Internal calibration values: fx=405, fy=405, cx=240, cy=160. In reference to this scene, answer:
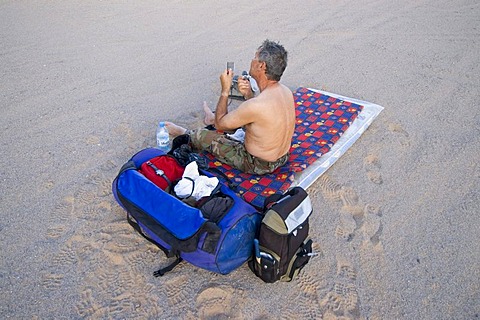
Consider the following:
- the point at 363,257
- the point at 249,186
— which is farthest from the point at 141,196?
the point at 363,257

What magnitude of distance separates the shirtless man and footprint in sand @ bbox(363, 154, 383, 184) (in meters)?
0.89

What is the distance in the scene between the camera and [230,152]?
156 inches

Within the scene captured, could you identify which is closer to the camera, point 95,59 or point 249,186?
point 249,186

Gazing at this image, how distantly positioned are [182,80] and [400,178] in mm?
3162

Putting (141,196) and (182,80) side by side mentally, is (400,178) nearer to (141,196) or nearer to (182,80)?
(141,196)

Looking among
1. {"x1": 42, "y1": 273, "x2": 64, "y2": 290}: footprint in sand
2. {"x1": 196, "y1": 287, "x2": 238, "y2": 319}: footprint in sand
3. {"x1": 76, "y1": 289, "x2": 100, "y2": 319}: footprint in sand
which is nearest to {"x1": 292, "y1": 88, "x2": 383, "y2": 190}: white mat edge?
{"x1": 196, "y1": 287, "x2": 238, "y2": 319}: footprint in sand

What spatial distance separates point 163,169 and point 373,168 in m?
2.18

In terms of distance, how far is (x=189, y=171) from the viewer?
344 centimetres

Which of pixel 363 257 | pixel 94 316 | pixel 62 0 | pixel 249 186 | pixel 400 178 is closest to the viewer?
pixel 94 316

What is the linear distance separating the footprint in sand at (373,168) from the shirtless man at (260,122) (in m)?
0.89

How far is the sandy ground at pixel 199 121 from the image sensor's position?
294cm

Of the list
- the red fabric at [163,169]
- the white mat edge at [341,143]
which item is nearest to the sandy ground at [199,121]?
the white mat edge at [341,143]

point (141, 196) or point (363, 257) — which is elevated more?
point (141, 196)

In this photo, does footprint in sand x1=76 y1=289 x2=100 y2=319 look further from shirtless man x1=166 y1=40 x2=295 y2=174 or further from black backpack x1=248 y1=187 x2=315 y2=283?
shirtless man x1=166 y1=40 x2=295 y2=174
